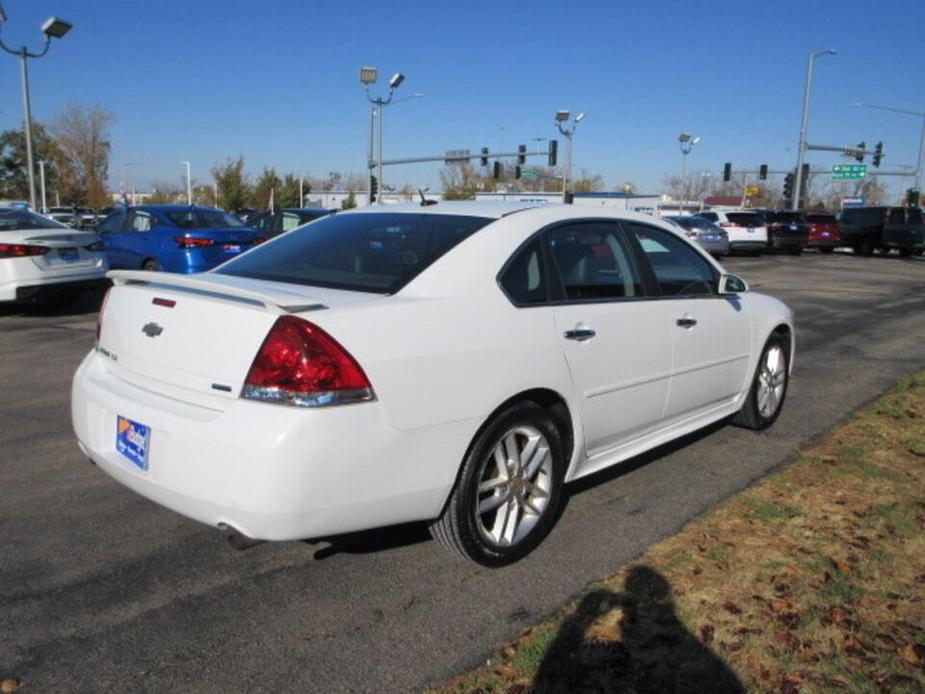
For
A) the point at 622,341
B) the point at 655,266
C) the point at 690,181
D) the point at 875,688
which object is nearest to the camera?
the point at 875,688

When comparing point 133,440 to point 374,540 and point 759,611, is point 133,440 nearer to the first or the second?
point 374,540

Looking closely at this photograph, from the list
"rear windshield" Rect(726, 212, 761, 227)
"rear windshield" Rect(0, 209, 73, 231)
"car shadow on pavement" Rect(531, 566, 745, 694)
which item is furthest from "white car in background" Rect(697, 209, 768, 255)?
"car shadow on pavement" Rect(531, 566, 745, 694)

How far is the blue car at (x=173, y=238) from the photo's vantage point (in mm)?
10994

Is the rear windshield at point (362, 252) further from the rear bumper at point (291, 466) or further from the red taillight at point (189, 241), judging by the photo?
the red taillight at point (189, 241)

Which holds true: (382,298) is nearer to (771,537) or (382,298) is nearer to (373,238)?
(373,238)

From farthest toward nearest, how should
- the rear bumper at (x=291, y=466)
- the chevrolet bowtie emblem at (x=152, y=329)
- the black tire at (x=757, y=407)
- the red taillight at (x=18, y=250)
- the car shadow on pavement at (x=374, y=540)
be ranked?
1. the red taillight at (x=18, y=250)
2. the black tire at (x=757, y=407)
3. the car shadow on pavement at (x=374, y=540)
4. the chevrolet bowtie emblem at (x=152, y=329)
5. the rear bumper at (x=291, y=466)

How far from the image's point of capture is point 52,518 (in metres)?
3.79

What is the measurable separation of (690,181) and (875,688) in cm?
11471

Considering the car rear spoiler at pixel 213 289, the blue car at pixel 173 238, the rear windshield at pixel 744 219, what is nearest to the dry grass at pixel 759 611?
the car rear spoiler at pixel 213 289

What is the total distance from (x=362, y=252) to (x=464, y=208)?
0.63m

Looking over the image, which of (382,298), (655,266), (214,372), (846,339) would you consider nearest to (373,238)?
(382,298)

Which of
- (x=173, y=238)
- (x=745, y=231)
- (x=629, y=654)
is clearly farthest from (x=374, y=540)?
(x=745, y=231)

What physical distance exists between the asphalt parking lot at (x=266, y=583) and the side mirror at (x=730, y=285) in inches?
41.4

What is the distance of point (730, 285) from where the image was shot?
4816 mm
